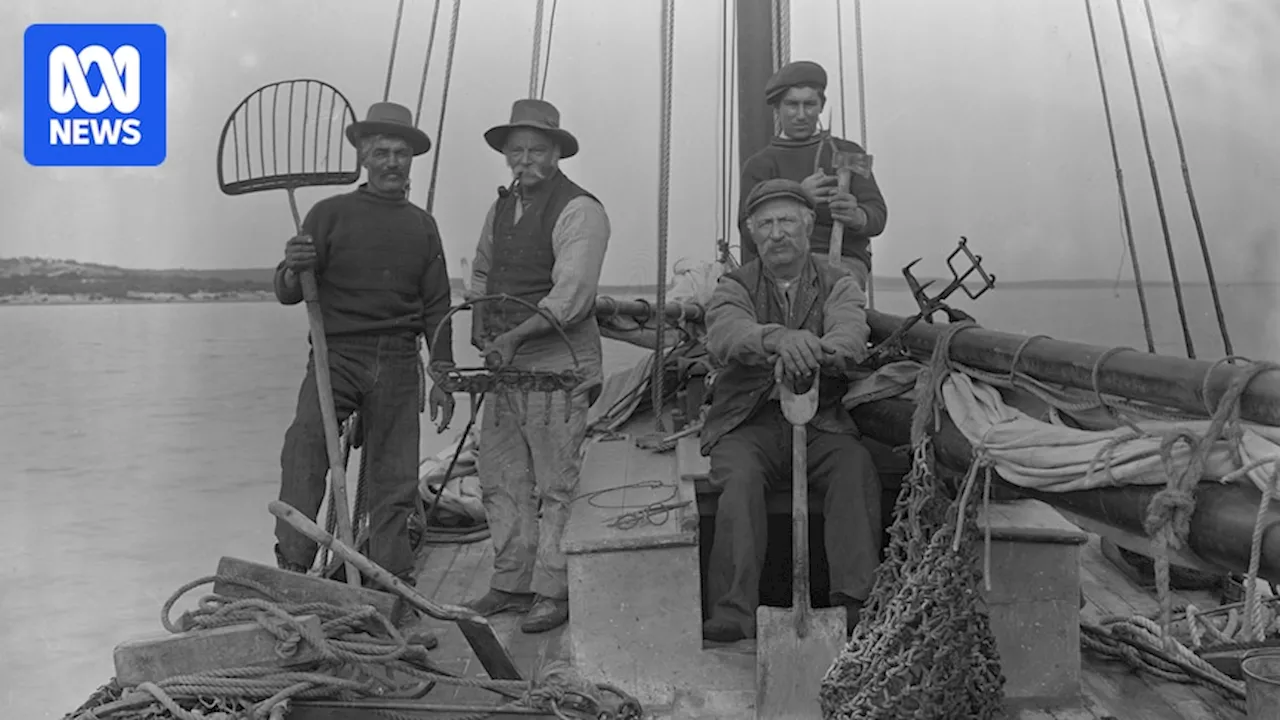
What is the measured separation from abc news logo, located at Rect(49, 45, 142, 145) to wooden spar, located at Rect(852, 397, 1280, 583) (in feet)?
12.3

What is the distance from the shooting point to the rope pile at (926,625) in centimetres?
283

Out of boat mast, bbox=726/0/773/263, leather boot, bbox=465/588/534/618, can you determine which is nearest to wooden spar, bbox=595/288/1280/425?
leather boot, bbox=465/588/534/618

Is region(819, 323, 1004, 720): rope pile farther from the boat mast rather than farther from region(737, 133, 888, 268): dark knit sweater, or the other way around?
the boat mast

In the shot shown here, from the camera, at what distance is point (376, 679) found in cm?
307

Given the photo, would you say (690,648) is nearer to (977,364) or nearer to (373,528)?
(977,364)

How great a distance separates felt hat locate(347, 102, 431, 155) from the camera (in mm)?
3971

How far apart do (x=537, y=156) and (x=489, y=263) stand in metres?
Result: 0.44

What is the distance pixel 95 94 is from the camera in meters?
5.17

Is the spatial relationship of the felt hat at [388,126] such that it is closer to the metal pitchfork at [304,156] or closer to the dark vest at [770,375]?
the metal pitchfork at [304,156]

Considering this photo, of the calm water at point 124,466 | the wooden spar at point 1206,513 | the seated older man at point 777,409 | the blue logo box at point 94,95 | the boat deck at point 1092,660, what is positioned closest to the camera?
the wooden spar at point 1206,513

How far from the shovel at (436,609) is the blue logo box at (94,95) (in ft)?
7.65

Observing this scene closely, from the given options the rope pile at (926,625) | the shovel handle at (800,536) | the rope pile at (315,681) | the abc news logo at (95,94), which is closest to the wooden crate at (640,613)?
the rope pile at (315,681)

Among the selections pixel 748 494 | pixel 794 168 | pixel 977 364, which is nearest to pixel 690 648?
pixel 748 494

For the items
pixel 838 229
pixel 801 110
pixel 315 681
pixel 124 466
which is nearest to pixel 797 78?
pixel 801 110
